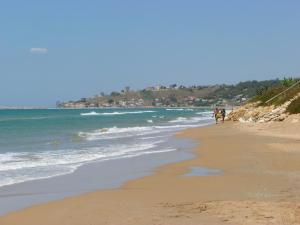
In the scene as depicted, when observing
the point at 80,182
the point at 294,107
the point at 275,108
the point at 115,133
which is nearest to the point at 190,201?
the point at 80,182

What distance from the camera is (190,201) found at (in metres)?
10.6

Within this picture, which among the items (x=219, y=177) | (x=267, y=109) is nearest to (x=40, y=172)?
(x=219, y=177)

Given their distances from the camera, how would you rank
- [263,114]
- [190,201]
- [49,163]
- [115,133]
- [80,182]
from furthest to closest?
[263,114]
[115,133]
[49,163]
[80,182]
[190,201]

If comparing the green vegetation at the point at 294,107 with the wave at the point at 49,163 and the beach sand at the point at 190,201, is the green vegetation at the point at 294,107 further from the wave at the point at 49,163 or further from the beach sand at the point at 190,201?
the beach sand at the point at 190,201

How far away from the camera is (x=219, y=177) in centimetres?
1427

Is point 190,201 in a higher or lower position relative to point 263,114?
lower

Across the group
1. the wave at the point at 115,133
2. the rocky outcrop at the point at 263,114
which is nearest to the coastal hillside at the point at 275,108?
→ the rocky outcrop at the point at 263,114

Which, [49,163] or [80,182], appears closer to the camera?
[80,182]

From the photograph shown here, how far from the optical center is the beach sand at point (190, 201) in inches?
346

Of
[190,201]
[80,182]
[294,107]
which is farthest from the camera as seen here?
[294,107]

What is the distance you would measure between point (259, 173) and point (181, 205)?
5.15m

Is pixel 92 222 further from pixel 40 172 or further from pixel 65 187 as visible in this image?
pixel 40 172

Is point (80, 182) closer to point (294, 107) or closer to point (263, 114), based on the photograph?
point (294, 107)

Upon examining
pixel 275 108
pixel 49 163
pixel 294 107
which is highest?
pixel 294 107
